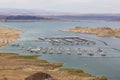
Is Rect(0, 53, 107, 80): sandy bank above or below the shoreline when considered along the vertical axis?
above

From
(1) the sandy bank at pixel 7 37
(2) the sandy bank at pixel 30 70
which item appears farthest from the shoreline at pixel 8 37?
(2) the sandy bank at pixel 30 70

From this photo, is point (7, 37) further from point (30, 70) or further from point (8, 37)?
point (30, 70)

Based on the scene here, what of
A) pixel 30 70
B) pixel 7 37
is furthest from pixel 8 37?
pixel 30 70

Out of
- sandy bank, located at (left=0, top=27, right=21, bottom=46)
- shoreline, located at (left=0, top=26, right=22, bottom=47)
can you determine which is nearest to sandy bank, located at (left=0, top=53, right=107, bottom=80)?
shoreline, located at (left=0, top=26, right=22, bottom=47)

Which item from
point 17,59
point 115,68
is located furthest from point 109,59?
point 17,59

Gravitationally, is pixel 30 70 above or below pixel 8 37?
above

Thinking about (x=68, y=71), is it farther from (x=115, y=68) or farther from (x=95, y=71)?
(x=115, y=68)

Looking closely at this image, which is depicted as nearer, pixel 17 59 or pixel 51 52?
pixel 17 59

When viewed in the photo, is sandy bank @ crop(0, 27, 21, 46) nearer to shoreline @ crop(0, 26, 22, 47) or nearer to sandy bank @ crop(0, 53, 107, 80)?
shoreline @ crop(0, 26, 22, 47)

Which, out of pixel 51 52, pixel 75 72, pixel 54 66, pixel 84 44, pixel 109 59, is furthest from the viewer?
pixel 84 44

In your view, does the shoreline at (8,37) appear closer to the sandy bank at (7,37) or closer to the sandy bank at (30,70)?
the sandy bank at (7,37)

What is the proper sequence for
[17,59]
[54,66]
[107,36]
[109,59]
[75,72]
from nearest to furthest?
[75,72] → [54,66] → [17,59] → [109,59] → [107,36]
